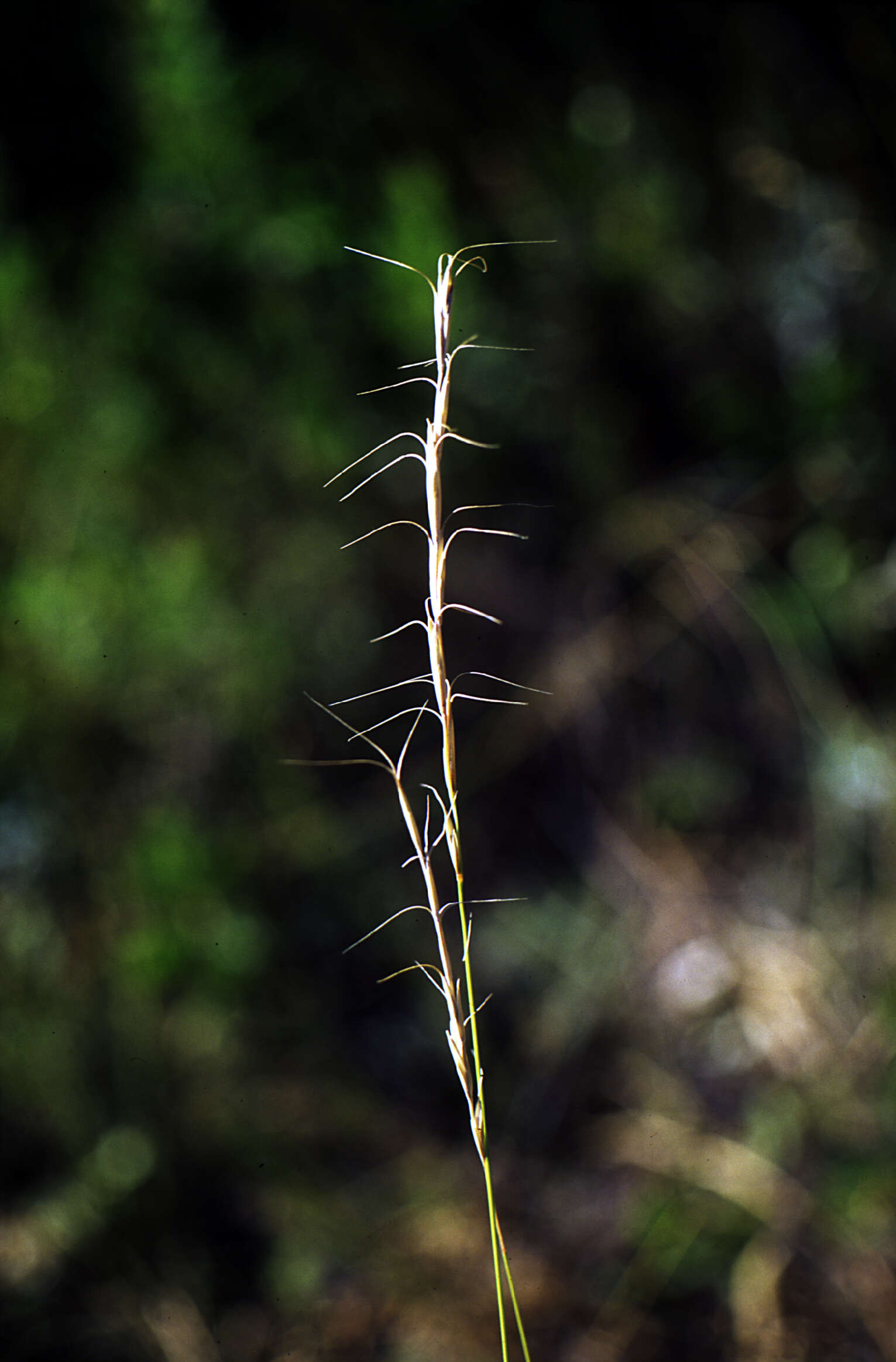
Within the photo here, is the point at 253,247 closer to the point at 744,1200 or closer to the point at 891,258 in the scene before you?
the point at 891,258

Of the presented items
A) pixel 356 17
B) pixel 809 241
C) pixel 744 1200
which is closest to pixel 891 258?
pixel 809 241

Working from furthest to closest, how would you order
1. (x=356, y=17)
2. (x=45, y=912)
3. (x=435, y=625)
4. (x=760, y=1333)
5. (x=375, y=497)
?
(x=375, y=497) → (x=356, y=17) → (x=45, y=912) → (x=760, y=1333) → (x=435, y=625)

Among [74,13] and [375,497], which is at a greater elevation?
[74,13]

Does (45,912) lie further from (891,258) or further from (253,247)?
(891,258)

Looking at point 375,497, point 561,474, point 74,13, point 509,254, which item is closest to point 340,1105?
point 375,497

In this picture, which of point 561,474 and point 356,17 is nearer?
point 356,17

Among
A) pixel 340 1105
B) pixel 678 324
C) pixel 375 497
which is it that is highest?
pixel 678 324

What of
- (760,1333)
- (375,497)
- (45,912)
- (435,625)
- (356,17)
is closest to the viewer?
(435,625)
